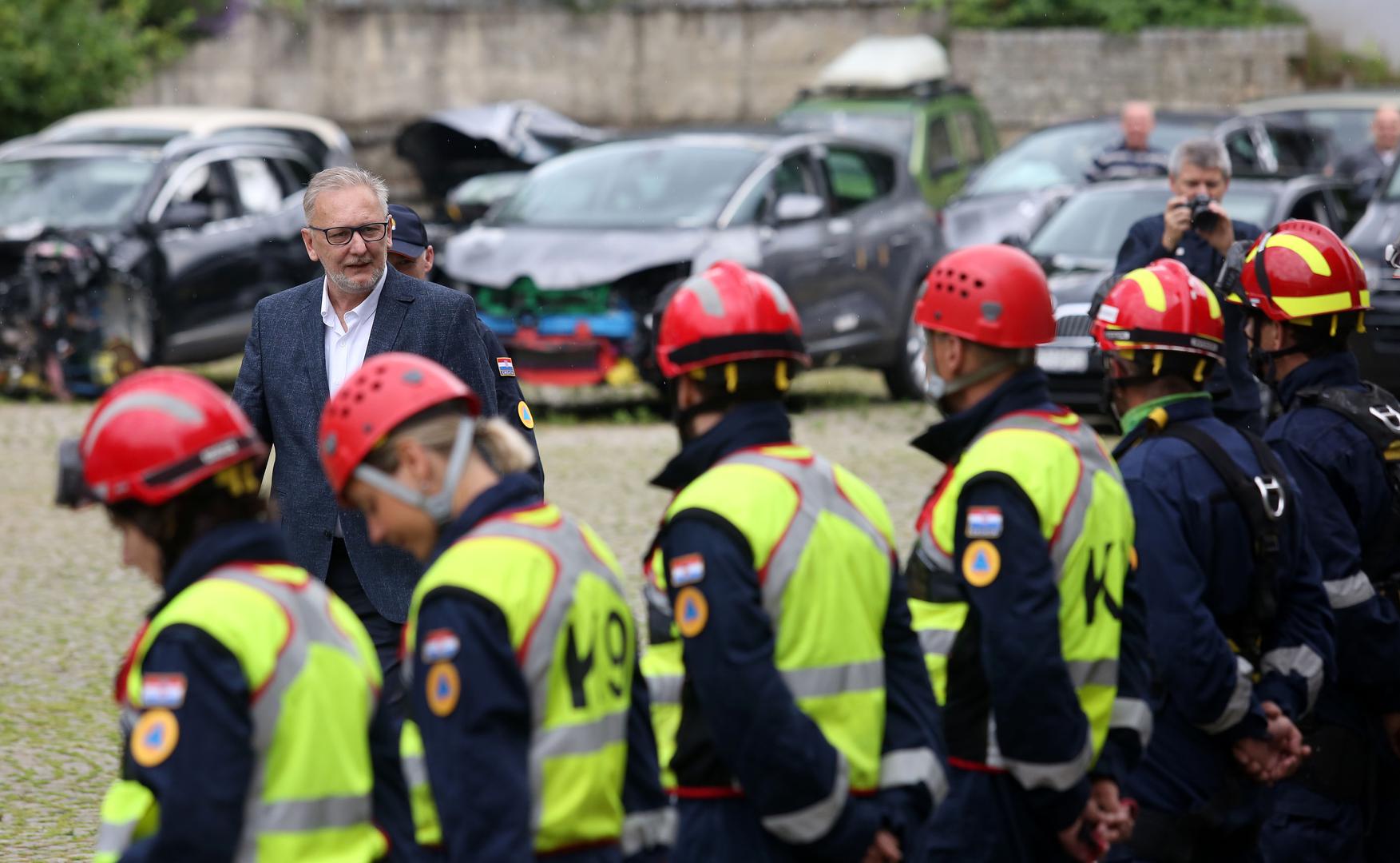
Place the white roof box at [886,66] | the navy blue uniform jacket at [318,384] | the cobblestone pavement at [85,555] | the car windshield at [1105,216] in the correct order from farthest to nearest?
1. the white roof box at [886,66]
2. the car windshield at [1105,216]
3. the cobblestone pavement at [85,555]
4. the navy blue uniform jacket at [318,384]

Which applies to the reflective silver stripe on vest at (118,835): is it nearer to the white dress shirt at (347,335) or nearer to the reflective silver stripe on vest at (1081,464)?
the reflective silver stripe on vest at (1081,464)

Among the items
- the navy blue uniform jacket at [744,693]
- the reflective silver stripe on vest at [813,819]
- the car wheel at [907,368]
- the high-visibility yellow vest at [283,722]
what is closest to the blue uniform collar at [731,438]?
the navy blue uniform jacket at [744,693]

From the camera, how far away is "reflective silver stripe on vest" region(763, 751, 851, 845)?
374 cm

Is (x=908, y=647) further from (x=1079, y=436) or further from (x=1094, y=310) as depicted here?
(x=1094, y=310)

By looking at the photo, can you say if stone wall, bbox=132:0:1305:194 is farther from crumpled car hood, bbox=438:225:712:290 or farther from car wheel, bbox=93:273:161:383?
crumpled car hood, bbox=438:225:712:290

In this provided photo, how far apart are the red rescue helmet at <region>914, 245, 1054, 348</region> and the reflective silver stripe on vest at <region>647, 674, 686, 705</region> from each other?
39.3 inches

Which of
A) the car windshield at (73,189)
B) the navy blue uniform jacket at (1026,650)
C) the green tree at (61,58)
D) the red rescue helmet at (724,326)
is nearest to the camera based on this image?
the red rescue helmet at (724,326)

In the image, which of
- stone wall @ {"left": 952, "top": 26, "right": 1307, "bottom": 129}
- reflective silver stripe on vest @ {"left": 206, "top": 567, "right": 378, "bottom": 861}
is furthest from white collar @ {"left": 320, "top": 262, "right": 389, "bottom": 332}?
stone wall @ {"left": 952, "top": 26, "right": 1307, "bottom": 129}

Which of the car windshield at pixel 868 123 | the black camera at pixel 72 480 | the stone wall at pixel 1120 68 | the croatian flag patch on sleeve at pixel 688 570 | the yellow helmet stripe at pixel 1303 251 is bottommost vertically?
the stone wall at pixel 1120 68

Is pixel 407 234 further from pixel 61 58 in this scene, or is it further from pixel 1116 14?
pixel 1116 14

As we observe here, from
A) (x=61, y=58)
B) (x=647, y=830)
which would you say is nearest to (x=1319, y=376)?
(x=647, y=830)

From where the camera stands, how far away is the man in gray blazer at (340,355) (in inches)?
217

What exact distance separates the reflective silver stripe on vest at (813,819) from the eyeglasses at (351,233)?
2.56 meters

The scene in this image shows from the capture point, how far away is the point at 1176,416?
502 centimetres
